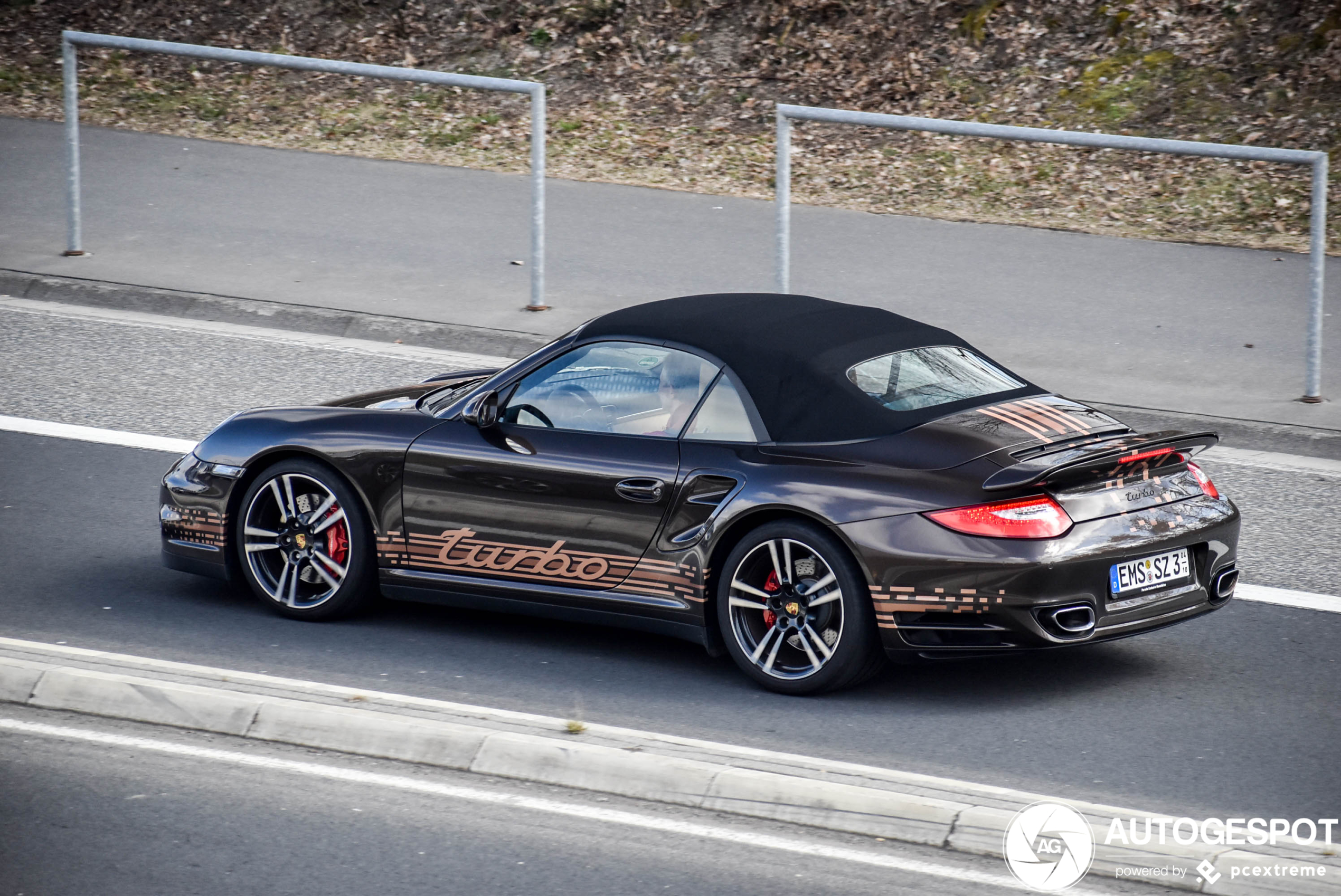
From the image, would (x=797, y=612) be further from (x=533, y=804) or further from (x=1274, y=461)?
(x=1274, y=461)

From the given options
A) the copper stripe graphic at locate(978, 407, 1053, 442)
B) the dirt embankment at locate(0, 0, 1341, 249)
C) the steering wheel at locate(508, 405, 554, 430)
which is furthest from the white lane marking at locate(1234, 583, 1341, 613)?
the dirt embankment at locate(0, 0, 1341, 249)

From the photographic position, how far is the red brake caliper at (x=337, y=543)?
7512mm

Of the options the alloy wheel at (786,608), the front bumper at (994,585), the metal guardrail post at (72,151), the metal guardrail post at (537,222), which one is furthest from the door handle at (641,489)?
the metal guardrail post at (72,151)

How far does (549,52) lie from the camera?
2061cm

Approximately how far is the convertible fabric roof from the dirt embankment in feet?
17.1

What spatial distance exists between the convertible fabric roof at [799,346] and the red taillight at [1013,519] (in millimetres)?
489

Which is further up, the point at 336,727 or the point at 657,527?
the point at 657,527

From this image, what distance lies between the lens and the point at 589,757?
19.0 feet

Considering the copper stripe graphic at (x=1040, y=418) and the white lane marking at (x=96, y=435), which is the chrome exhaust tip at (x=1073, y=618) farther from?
the white lane marking at (x=96, y=435)

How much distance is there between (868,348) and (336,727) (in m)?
2.45

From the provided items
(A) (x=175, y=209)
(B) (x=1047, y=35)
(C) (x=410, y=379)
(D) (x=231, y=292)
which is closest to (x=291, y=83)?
(A) (x=175, y=209)

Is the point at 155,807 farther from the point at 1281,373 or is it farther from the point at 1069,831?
the point at 1281,373

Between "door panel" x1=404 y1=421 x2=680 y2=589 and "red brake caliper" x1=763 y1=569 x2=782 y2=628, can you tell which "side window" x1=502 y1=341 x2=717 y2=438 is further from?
"red brake caliper" x1=763 y1=569 x2=782 y2=628

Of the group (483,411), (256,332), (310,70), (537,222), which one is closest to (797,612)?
(483,411)
